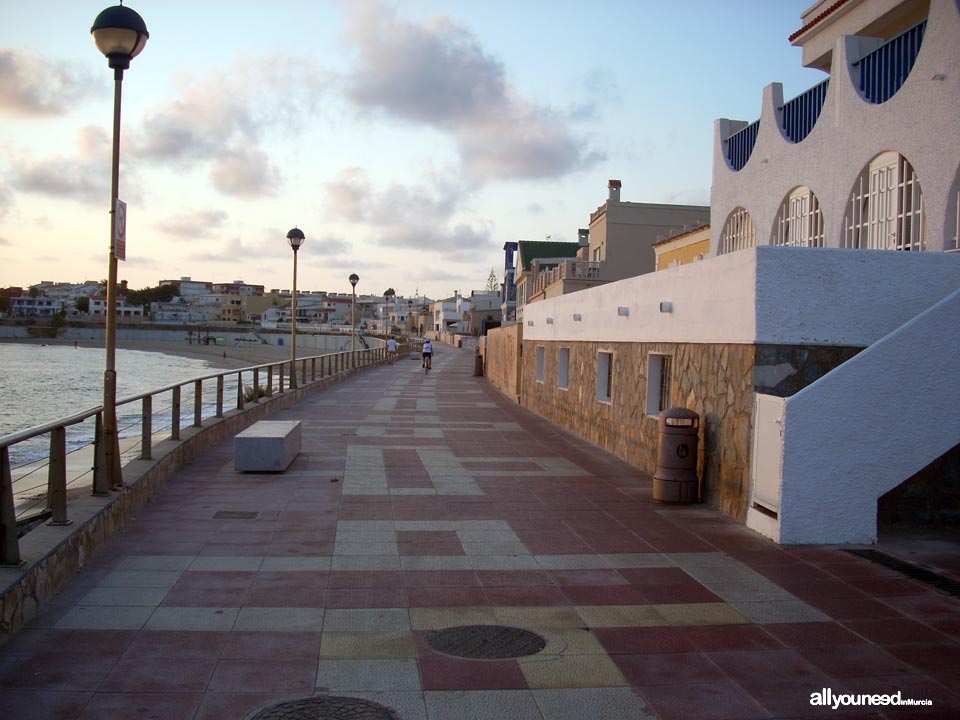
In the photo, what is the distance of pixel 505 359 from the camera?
29000 mm

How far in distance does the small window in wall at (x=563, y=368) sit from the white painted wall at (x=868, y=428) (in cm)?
1123

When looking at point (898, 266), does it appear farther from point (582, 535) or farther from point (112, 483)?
point (112, 483)

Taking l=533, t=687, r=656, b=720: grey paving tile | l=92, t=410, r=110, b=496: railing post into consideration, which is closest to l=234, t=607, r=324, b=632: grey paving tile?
l=533, t=687, r=656, b=720: grey paving tile

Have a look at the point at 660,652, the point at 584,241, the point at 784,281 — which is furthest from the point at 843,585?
the point at 584,241

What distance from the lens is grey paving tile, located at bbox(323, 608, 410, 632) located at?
5539 millimetres

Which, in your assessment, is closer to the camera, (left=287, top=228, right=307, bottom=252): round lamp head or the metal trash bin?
the metal trash bin

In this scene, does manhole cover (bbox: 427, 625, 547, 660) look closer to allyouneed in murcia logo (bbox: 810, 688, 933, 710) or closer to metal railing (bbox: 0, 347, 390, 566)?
allyouneed in murcia logo (bbox: 810, 688, 933, 710)

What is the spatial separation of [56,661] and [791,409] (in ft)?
19.2

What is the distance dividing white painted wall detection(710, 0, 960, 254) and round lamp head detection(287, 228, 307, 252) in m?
12.0

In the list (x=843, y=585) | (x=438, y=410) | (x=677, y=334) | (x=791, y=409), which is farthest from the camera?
(x=438, y=410)

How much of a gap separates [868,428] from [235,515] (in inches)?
237

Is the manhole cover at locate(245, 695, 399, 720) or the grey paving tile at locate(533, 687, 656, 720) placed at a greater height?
the grey paving tile at locate(533, 687, 656, 720)

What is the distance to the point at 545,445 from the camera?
15.1m

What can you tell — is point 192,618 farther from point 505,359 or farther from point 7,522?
point 505,359
